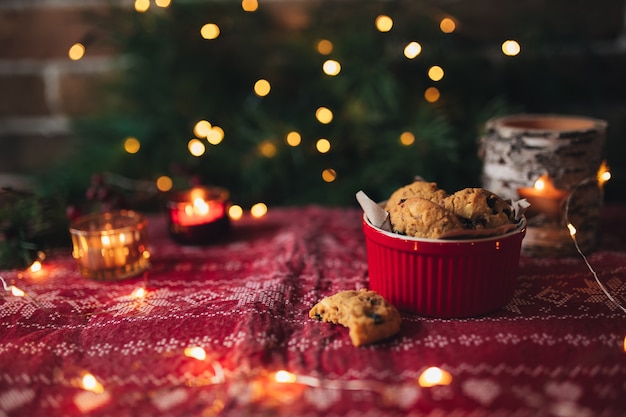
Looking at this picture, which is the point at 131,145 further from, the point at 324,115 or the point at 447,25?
the point at 447,25

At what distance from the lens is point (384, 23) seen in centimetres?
124

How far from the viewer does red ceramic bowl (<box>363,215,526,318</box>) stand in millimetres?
741

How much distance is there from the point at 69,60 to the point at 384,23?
861 mm

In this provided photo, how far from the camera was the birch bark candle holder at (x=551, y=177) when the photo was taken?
0.92 m

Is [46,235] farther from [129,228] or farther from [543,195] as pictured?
[543,195]

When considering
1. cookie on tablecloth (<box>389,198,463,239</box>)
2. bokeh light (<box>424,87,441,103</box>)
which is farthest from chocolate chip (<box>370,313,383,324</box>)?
bokeh light (<box>424,87,441,103</box>)

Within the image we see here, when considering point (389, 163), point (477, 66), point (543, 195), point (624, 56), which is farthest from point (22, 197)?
point (624, 56)

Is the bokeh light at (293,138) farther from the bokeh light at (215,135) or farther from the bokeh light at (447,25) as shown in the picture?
the bokeh light at (447,25)

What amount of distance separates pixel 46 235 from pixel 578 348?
89cm

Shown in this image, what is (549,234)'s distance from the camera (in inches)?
37.9

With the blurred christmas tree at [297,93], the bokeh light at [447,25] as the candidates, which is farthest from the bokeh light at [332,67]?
the bokeh light at [447,25]

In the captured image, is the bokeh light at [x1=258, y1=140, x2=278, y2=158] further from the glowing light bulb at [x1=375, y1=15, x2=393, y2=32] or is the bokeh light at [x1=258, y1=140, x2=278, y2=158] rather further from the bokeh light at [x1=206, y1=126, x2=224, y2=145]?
the glowing light bulb at [x1=375, y1=15, x2=393, y2=32]

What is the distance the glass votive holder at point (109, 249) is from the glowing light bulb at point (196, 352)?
0.28 m

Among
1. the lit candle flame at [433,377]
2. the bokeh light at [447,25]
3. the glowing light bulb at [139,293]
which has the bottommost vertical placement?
the lit candle flame at [433,377]
